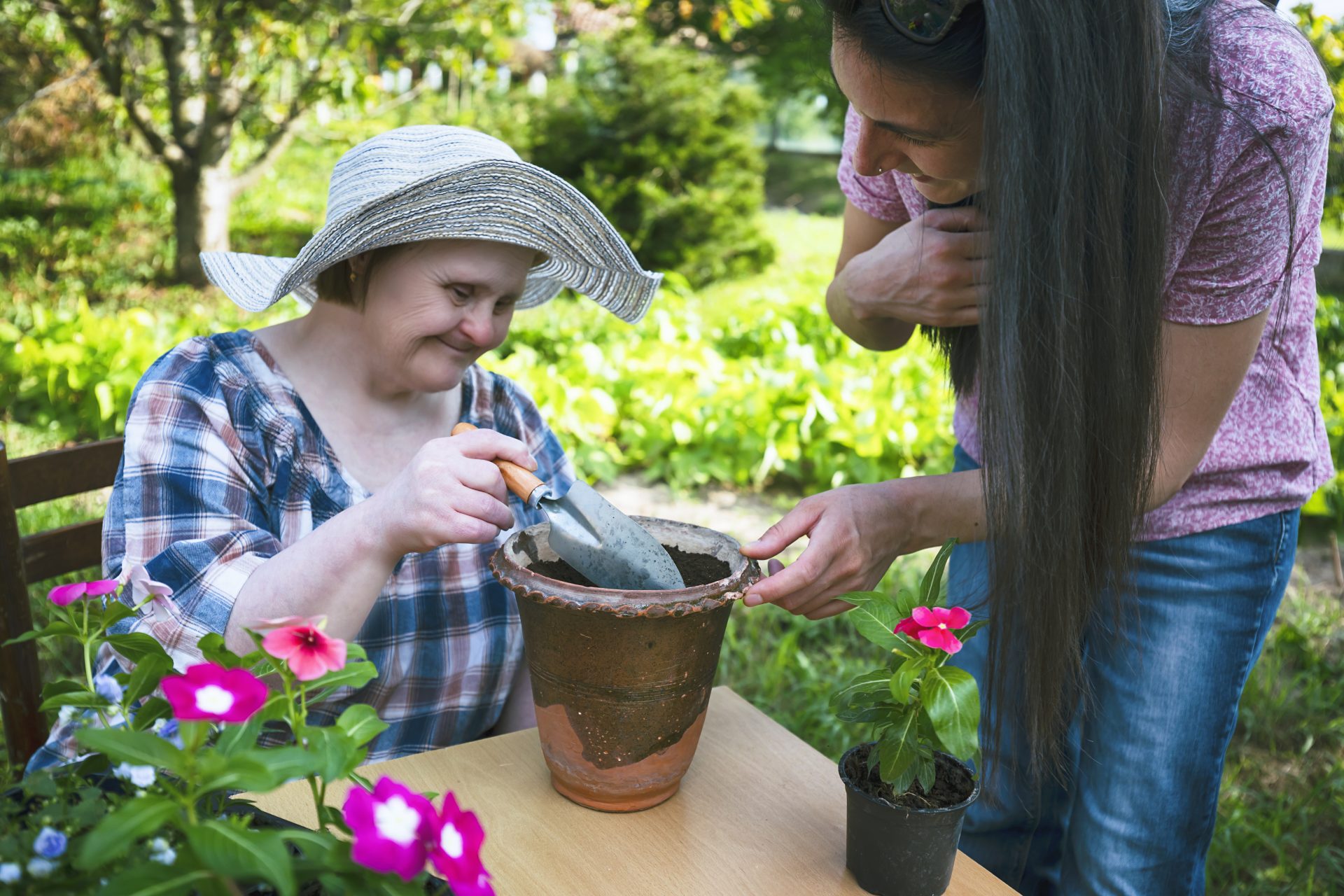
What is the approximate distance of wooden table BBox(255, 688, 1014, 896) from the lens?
3.96ft

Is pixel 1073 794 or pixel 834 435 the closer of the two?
pixel 1073 794

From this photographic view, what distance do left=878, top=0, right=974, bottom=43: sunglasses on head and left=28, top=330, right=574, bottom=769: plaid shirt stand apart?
1.06 meters

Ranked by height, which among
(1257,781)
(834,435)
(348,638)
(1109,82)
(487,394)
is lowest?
(1257,781)

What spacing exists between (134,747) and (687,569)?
2.67 ft

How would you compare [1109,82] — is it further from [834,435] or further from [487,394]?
[834,435]

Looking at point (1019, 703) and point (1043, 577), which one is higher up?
point (1043, 577)

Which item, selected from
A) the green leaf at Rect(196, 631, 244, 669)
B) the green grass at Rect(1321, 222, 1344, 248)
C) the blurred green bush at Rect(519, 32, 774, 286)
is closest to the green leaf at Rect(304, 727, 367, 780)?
the green leaf at Rect(196, 631, 244, 669)

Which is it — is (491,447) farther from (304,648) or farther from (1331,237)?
(1331,237)

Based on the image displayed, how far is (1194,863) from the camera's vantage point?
1.69 metres

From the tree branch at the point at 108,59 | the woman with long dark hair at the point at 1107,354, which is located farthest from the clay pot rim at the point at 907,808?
the tree branch at the point at 108,59

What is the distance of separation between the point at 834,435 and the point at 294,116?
15.0 ft

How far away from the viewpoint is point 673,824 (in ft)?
4.33

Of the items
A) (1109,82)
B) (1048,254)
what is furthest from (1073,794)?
(1109,82)

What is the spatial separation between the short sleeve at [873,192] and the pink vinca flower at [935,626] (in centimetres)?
96
